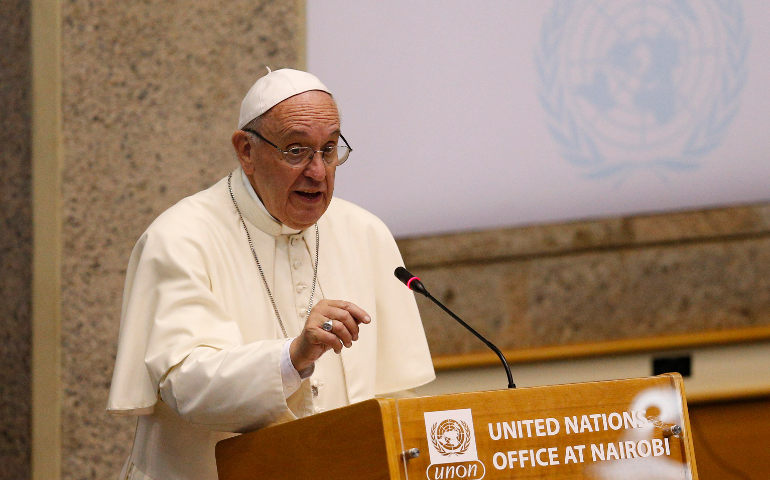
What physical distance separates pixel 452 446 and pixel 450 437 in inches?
0.7

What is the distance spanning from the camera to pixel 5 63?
13.7 ft

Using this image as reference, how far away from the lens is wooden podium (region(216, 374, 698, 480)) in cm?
198

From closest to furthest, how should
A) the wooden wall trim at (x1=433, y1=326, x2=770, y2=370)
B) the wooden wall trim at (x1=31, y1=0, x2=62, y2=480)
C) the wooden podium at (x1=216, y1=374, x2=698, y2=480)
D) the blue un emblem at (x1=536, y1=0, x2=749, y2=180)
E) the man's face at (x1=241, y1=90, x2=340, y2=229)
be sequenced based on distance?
1. the wooden podium at (x1=216, y1=374, x2=698, y2=480)
2. the man's face at (x1=241, y1=90, x2=340, y2=229)
3. the wooden wall trim at (x1=31, y1=0, x2=62, y2=480)
4. the wooden wall trim at (x1=433, y1=326, x2=770, y2=370)
5. the blue un emblem at (x1=536, y1=0, x2=749, y2=180)

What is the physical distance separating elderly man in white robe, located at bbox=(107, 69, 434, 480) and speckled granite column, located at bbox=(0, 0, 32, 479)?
58.8 inches

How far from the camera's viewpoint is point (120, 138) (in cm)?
411

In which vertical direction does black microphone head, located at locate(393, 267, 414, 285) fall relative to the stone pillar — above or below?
below

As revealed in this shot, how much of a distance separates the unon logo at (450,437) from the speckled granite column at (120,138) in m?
2.35

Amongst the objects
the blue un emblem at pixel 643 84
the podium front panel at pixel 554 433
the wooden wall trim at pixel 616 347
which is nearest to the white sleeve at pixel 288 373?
the podium front panel at pixel 554 433

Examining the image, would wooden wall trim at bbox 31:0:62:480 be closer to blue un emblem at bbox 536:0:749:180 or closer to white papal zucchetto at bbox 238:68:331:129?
white papal zucchetto at bbox 238:68:331:129

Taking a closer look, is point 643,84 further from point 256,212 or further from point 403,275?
point 403,275

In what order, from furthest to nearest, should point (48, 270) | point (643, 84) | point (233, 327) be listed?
1. point (643, 84)
2. point (48, 270)
3. point (233, 327)

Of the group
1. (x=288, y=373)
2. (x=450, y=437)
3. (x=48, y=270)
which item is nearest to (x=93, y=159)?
(x=48, y=270)

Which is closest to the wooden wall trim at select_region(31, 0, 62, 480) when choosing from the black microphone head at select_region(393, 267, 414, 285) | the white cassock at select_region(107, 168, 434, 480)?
the white cassock at select_region(107, 168, 434, 480)

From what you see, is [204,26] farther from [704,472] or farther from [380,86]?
[704,472]
